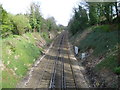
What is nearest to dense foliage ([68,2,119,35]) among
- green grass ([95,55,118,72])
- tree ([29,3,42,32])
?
tree ([29,3,42,32])

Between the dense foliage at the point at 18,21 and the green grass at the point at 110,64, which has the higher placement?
the dense foliage at the point at 18,21

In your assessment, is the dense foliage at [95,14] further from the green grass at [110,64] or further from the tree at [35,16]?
the green grass at [110,64]

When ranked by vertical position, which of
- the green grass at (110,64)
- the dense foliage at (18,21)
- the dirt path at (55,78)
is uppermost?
the dense foliage at (18,21)

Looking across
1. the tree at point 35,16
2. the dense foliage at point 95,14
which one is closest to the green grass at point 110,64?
the dense foliage at point 95,14

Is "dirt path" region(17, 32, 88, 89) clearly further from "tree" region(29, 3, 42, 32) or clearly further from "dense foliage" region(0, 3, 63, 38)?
"tree" region(29, 3, 42, 32)

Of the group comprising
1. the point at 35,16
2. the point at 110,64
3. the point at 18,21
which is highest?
the point at 35,16

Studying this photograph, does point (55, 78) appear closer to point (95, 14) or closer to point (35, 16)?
point (95, 14)

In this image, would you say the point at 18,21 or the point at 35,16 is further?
the point at 35,16

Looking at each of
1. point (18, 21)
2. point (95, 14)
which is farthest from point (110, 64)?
point (95, 14)

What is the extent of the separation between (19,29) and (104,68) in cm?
2493

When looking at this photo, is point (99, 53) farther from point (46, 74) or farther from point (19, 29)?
point (19, 29)

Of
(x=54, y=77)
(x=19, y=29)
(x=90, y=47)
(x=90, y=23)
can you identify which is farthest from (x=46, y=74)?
(x=90, y=23)

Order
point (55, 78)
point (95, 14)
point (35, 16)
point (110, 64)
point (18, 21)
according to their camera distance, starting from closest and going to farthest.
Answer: point (110, 64), point (55, 78), point (18, 21), point (95, 14), point (35, 16)

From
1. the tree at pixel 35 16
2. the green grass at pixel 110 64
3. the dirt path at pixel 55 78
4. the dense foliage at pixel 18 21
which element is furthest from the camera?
the tree at pixel 35 16
